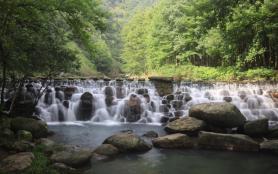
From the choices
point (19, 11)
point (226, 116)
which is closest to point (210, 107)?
point (226, 116)

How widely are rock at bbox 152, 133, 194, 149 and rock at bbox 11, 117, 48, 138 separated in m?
5.35

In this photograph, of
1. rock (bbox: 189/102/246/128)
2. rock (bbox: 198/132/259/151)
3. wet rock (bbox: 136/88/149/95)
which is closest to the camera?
rock (bbox: 198/132/259/151)

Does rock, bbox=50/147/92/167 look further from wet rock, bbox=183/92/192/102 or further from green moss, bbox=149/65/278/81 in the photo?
green moss, bbox=149/65/278/81

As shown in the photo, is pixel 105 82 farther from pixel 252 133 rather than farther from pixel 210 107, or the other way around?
pixel 252 133

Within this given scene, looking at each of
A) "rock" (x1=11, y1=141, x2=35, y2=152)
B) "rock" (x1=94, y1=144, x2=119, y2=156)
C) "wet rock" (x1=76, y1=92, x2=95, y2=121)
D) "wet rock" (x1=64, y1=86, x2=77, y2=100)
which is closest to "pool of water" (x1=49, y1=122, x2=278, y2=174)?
"rock" (x1=94, y1=144, x2=119, y2=156)

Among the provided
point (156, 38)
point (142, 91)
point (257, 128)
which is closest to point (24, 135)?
point (257, 128)

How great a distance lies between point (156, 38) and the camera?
139ft

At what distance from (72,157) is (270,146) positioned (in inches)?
326

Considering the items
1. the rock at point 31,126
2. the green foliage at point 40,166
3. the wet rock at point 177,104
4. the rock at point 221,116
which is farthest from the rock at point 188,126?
the green foliage at point 40,166

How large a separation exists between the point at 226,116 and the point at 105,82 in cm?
1068

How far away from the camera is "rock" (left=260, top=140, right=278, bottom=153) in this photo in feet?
46.4

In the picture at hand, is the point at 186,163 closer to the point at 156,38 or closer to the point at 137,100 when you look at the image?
the point at 137,100

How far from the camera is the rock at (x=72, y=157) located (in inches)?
452

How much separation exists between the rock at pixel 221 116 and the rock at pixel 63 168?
322 inches
